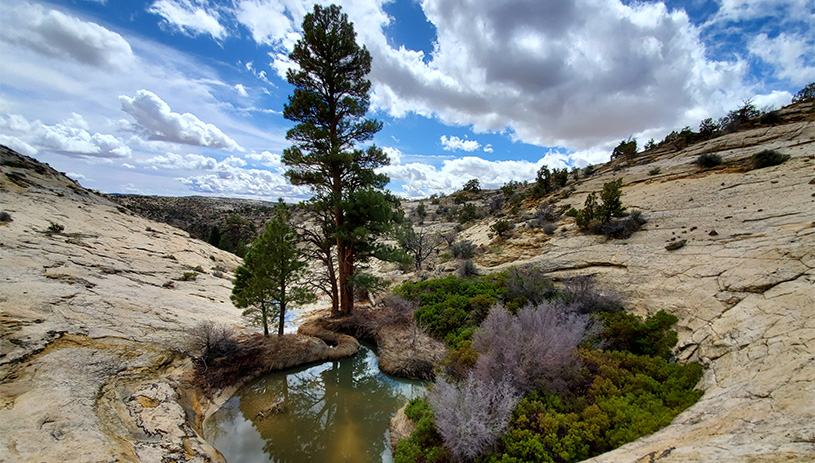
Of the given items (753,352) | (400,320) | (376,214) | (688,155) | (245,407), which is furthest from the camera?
(688,155)

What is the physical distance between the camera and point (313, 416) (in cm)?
826

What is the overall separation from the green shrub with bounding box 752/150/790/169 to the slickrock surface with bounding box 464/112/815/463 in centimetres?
37

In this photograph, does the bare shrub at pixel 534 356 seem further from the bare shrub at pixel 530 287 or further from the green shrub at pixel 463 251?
the green shrub at pixel 463 251

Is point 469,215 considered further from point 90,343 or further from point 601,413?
point 90,343

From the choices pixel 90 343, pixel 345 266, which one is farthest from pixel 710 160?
pixel 90 343

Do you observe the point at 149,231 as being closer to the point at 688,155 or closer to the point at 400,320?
the point at 400,320

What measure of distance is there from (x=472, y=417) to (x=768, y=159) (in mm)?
18339

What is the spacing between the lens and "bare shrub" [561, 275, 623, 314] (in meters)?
8.84

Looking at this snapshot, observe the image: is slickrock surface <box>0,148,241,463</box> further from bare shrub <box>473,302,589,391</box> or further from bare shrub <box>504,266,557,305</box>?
bare shrub <box>504,266,557,305</box>

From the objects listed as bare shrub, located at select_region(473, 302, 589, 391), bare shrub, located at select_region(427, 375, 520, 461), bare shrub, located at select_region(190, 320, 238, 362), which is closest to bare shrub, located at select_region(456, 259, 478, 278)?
bare shrub, located at select_region(473, 302, 589, 391)

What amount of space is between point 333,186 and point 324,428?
28.9ft

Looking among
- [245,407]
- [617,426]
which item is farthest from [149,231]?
[617,426]

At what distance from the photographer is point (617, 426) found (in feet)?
15.8

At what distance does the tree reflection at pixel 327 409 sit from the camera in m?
6.94
